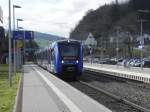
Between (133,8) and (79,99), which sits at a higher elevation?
(133,8)

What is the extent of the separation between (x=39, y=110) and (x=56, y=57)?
83.7ft

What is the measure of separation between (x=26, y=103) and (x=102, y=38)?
123850 millimetres

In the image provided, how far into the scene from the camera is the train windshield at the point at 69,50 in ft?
138

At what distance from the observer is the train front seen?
41812mm

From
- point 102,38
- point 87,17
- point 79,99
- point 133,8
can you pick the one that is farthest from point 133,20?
point 79,99

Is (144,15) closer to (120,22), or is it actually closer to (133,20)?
(133,20)

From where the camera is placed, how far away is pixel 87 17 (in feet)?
504

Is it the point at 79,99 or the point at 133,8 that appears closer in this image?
the point at 79,99

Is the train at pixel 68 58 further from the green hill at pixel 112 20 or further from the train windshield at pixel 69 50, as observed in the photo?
the green hill at pixel 112 20

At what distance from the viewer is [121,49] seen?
135 meters

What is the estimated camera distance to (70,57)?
42125 millimetres

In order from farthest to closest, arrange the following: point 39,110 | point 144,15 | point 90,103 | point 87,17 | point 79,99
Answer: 1. point 87,17
2. point 144,15
3. point 79,99
4. point 90,103
5. point 39,110

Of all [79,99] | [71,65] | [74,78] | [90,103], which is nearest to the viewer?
[90,103]

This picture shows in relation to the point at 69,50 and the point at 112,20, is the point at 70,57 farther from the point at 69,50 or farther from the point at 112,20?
the point at 112,20
